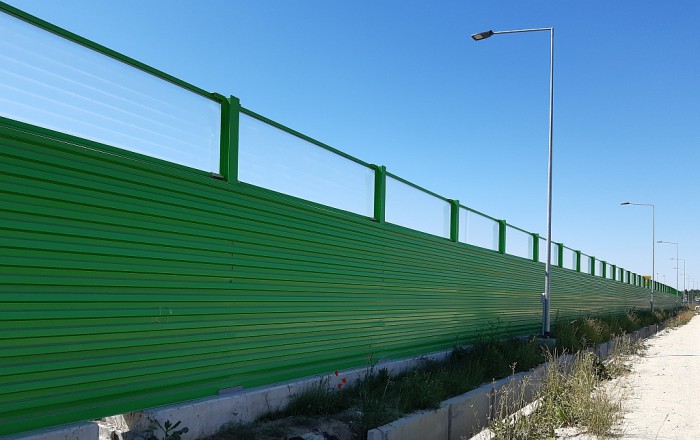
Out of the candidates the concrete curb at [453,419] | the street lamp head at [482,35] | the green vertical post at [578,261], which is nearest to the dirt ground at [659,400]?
the concrete curb at [453,419]

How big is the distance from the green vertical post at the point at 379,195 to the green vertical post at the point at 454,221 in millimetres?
2846

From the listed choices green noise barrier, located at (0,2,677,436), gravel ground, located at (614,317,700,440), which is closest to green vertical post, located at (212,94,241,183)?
green noise barrier, located at (0,2,677,436)

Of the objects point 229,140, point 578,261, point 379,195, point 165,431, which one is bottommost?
point 165,431

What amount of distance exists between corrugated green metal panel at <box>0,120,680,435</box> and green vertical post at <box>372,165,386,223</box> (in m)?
0.17

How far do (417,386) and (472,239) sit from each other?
570 centimetres

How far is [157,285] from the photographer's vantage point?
15.3 feet

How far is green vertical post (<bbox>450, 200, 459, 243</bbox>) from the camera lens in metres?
10.9

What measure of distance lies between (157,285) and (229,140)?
1.64m

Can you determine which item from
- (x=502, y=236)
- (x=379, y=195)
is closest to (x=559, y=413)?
(x=379, y=195)

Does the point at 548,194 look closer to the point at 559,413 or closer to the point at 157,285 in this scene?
the point at 559,413

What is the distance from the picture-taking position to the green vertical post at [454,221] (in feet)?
35.7

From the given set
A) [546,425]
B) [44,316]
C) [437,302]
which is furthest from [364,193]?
[44,316]

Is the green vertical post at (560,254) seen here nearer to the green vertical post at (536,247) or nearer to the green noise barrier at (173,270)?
the green vertical post at (536,247)

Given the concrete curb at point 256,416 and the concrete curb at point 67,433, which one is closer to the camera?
the concrete curb at point 67,433
